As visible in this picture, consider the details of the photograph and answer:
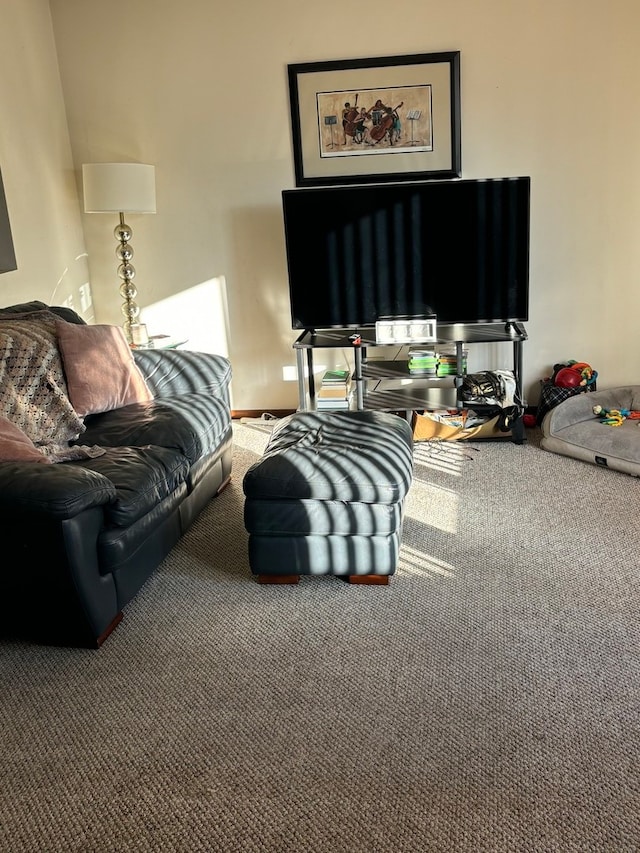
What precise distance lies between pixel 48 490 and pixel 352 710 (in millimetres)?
1016

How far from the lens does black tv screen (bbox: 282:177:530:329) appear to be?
4227 mm

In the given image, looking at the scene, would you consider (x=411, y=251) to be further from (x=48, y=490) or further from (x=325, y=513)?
(x=48, y=490)

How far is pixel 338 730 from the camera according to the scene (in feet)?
6.72

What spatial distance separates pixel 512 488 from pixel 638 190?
195cm

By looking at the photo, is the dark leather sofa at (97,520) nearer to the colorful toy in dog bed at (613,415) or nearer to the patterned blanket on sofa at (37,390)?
the patterned blanket on sofa at (37,390)

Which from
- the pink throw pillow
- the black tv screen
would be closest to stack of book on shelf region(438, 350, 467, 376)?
the black tv screen

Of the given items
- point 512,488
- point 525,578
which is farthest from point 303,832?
point 512,488

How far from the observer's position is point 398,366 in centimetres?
450

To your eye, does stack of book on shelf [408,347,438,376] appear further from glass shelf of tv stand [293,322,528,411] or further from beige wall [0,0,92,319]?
beige wall [0,0,92,319]

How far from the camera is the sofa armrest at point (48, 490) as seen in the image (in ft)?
7.32

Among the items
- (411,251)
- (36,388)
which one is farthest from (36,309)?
(411,251)

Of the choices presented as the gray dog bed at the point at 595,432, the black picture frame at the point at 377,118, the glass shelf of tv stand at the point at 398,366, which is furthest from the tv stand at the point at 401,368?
the black picture frame at the point at 377,118

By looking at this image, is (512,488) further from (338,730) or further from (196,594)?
(338,730)

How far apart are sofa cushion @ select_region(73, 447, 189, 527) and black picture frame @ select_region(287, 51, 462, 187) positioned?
7.51 ft
